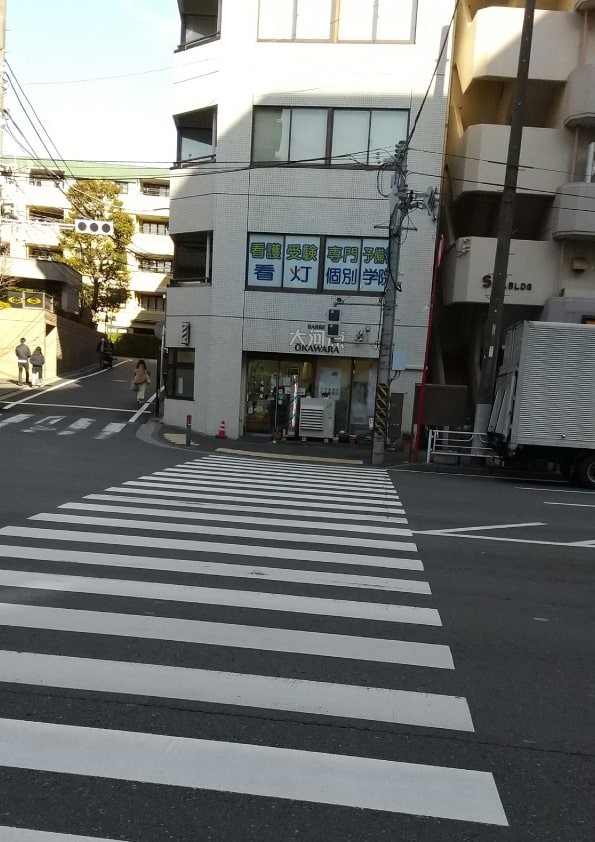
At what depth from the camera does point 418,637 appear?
530 cm

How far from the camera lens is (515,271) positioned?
2119cm

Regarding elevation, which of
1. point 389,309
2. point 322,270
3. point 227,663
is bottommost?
point 227,663

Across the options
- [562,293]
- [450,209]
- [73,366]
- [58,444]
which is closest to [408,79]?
[450,209]

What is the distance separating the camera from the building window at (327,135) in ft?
70.1

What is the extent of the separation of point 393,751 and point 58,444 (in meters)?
15.6

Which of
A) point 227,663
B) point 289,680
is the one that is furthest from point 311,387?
point 289,680

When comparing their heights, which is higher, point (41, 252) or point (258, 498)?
point (41, 252)

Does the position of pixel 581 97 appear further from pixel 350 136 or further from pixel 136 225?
pixel 136 225

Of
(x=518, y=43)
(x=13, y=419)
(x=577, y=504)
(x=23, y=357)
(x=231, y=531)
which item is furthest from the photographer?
(x=23, y=357)

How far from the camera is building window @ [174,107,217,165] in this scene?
76.4ft

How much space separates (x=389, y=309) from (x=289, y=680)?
1475 centimetres

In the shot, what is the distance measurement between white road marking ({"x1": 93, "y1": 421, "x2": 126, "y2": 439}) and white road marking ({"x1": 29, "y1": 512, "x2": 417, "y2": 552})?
11709mm

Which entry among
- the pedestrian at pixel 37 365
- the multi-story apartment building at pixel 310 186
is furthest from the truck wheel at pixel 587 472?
the pedestrian at pixel 37 365

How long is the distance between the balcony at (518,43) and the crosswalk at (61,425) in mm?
15796
